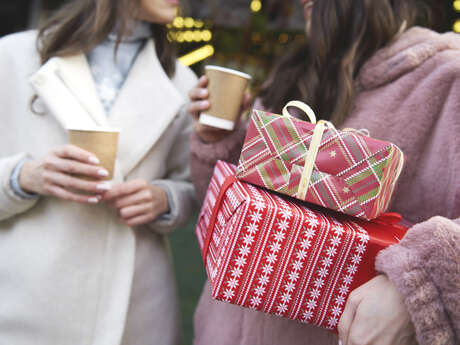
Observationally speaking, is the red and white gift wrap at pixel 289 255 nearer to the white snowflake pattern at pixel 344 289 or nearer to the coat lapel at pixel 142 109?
the white snowflake pattern at pixel 344 289

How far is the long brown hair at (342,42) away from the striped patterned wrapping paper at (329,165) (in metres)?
0.46

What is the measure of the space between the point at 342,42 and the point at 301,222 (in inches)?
33.8

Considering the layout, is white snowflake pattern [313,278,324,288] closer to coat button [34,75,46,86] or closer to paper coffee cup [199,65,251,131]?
paper coffee cup [199,65,251,131]

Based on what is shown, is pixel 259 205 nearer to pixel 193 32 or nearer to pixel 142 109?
pixel 142 109

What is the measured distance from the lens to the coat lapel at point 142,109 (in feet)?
4.81

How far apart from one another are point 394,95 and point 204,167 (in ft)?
2.36

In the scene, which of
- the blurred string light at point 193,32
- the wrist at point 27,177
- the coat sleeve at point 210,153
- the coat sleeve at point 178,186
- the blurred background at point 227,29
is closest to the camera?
the wrist at point 27,177

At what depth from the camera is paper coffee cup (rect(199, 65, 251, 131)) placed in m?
1.25

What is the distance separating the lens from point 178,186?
161cm

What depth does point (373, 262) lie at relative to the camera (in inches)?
33.9

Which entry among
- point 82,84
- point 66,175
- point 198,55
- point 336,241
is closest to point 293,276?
point 336,241

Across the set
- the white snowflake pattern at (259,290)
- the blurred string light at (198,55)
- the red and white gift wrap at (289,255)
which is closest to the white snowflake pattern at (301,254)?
the red and white gift wrap at (289,255)

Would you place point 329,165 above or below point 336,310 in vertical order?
above

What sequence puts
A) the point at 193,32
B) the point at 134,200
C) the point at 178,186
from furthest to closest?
the point at 193,32 → the point at 178,186 → the point at 134,200
